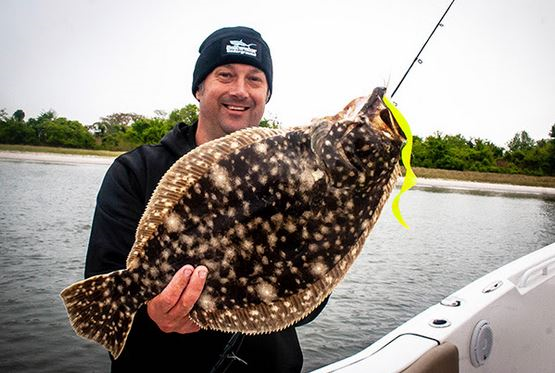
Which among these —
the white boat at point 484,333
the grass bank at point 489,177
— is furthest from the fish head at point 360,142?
the grass bank at point 489,177

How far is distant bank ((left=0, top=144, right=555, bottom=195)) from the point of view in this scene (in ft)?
182

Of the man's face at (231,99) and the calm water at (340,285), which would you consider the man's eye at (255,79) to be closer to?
the man's face at (231,99)

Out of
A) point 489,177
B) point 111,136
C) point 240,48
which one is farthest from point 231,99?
point 489,177

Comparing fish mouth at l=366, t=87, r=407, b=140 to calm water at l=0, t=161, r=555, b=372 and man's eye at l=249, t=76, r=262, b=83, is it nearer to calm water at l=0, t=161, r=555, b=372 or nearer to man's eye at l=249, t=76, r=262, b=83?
man's eye at l=249, t=76, r=262, b=83

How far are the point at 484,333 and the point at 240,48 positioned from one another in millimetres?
2922

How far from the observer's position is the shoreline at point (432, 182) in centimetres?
5484

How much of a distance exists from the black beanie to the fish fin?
40.3 inches

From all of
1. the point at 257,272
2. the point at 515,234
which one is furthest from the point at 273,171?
the point at 515,234

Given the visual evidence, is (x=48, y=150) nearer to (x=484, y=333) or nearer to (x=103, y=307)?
(x=484, y=333)

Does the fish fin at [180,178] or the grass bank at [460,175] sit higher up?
the fish fin at [180,178]

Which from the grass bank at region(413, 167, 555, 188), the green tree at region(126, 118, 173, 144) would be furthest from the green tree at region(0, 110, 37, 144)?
the grass bank at region(413, 167, 555, 188)

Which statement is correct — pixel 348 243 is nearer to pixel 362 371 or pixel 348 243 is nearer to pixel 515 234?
pixel 362 371

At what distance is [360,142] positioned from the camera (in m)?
1.81

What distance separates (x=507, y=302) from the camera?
3.94m
